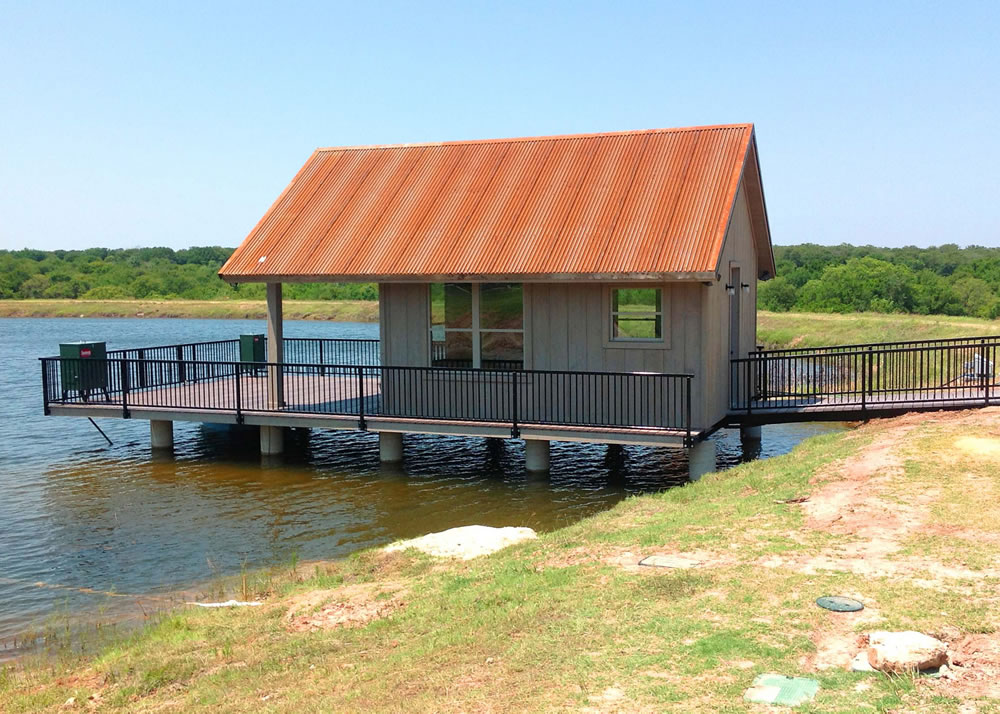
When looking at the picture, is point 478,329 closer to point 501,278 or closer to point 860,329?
point 501,278

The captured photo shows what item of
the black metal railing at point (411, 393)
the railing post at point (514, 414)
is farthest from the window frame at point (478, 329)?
the railing post at point (514, 414)

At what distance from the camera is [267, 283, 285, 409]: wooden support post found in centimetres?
1920

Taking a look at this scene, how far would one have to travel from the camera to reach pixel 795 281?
227ft

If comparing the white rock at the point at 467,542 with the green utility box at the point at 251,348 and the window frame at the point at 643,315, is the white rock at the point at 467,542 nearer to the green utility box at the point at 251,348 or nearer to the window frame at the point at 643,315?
the window frame at the point at 643,315

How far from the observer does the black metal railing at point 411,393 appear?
16797 millimetres

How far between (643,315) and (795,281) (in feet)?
182

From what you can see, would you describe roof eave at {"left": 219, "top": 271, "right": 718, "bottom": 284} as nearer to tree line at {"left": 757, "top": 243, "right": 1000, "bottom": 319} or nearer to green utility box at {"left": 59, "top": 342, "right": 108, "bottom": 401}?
green utility box at {"left": 59, "top": 342, "right": 108, "bottom": 401}

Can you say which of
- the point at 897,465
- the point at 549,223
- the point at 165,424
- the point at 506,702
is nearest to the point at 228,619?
the point at 506,702

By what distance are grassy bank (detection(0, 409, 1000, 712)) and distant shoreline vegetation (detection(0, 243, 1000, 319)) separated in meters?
37.5

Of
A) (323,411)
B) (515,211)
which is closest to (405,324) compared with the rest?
(323,411)

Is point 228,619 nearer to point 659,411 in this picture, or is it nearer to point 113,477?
point 659,411

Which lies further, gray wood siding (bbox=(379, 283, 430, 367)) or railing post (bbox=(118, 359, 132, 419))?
railing post (bbox=(118, 359, 132, 419))

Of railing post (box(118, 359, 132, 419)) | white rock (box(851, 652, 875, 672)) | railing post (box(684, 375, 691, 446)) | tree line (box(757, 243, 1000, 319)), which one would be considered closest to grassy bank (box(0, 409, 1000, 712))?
white rock (box(851, 652, 875, 672))

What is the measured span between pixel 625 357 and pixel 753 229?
526 cm
